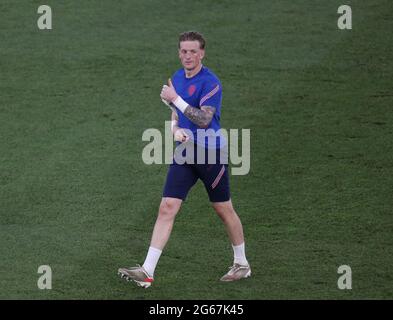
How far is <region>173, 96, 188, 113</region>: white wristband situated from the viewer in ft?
27.4

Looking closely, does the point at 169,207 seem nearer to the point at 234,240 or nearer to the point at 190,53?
the point at 234,240

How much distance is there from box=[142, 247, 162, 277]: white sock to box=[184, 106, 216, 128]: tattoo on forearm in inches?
42.5

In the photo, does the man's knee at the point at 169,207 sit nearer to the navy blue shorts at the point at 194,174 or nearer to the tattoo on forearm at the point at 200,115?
the navy blue shorts at the point at 194,174

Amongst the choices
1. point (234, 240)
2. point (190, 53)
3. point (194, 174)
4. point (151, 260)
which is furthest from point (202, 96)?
point (151, 260)

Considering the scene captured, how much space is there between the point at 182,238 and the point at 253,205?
1040mm

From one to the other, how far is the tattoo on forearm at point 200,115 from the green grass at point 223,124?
1319mm

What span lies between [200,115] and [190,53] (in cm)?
51

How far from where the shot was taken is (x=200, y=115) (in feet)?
27.3

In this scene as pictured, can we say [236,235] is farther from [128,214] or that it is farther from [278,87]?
[278,87]

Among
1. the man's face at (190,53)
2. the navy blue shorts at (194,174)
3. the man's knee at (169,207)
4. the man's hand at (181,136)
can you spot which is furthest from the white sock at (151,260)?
the man's face at (190,53)

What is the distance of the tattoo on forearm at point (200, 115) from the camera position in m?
8.33

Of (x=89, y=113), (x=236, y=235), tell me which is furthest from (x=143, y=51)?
(x=236, y=235)

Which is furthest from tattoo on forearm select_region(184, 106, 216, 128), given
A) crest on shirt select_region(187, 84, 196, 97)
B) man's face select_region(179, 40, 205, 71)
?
man's face select_region(179, 40, 205, 71)

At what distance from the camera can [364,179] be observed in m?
10.9
